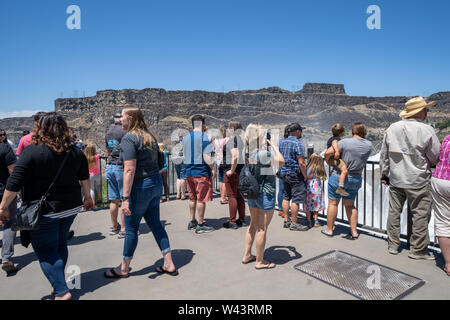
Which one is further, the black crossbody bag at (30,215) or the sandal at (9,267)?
the sandal at (9,267)

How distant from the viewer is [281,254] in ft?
13.2

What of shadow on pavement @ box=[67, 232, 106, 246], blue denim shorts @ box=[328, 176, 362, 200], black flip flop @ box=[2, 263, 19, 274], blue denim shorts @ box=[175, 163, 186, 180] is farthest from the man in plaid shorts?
black flip flop @ box=[2, 263, 19, 274]

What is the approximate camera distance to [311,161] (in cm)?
512

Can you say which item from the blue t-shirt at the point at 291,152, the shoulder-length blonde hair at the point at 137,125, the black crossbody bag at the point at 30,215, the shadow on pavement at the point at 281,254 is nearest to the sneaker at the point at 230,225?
the shadow on pavement at the point at 281,254

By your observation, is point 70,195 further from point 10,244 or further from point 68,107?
point 68,107

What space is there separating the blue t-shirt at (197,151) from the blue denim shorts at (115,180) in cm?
98

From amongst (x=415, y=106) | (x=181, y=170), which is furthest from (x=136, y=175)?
(x=181, y=170)

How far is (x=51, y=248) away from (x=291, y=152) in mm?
3209

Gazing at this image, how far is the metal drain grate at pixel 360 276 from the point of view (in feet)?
9.98

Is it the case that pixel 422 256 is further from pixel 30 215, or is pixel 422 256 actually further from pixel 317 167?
pixel 30 215

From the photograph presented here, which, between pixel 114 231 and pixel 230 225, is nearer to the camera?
pixel 114 231

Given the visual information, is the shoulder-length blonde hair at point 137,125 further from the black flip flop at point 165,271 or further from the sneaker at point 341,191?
the sneaker at point 341,191
